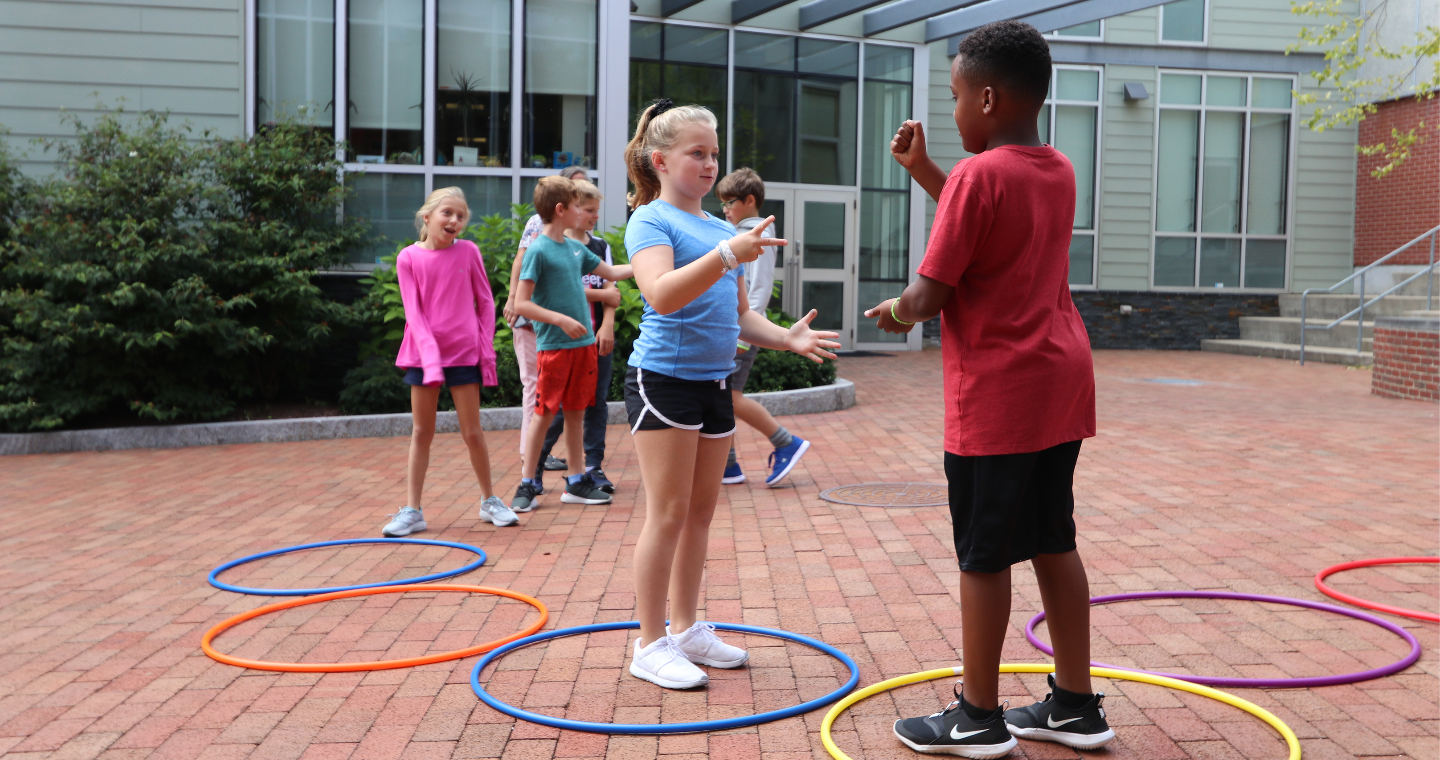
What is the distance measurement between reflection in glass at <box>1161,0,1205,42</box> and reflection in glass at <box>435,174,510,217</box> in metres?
13.2

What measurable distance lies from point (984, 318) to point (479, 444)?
11.7 feet

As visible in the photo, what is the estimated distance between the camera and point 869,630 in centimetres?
394

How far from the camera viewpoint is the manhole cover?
6223 mm

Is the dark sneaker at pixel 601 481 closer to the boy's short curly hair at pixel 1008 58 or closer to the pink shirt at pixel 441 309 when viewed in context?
the pink shirt at pixel 441 309

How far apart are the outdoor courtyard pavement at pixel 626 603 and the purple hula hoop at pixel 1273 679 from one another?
0.04 metres

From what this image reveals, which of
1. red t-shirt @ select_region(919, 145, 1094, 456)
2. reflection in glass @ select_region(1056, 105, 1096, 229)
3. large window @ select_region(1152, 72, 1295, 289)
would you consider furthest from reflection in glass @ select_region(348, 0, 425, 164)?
large window @ select_region(1152, 72, 1295, 289)

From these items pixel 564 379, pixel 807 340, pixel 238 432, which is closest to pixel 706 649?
pixel 807 340

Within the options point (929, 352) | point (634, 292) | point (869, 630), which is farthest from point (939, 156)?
point (869, 630)

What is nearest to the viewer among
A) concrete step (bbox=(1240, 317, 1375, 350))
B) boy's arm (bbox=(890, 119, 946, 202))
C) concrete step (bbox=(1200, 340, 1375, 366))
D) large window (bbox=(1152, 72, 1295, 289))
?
boy's arm (bbox=(890, 119, 946, 202))

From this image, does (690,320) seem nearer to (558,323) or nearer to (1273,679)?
(1273,679)

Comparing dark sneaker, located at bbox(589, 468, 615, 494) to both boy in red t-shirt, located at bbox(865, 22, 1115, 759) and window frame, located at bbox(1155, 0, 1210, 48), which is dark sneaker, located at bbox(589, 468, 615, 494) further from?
window frame, located at bbox(1155, 0, 1210, 48)

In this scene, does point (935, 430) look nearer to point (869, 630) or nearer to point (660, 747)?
point (869, 630)

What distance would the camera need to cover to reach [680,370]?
326 centimetres

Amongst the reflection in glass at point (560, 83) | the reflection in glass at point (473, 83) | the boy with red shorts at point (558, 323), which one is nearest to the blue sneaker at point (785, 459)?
the boy with red shorts at point (558, 323)
